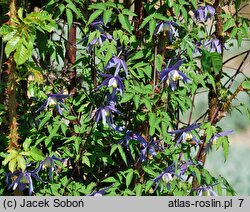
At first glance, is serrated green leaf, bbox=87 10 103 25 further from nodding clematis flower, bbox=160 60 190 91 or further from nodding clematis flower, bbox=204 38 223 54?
nodding clematis flower, bbox=204 38 223 54

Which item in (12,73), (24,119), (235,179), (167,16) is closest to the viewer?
(12,73)

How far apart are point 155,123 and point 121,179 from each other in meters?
0.39

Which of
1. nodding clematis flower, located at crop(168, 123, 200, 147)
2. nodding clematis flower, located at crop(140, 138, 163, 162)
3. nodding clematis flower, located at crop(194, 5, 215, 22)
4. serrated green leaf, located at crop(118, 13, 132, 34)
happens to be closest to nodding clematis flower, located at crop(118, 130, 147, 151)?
nodding clematis flower, located at crop(140, 138, 163, 162)

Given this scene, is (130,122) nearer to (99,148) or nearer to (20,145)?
(99,148)

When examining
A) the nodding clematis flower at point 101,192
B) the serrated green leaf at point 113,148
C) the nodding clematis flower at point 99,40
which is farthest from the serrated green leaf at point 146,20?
the nodding clematis flower at point 101,192

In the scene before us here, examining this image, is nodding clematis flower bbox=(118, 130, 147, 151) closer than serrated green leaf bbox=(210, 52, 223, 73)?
No

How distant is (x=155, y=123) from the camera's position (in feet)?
9.20

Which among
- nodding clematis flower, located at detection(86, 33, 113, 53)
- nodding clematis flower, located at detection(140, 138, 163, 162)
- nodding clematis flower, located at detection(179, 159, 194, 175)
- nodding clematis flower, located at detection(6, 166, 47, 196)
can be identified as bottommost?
nodding clematis flower, located at detection(6, 166, 47, 196)

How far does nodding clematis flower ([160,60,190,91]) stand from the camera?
2805 millimetres

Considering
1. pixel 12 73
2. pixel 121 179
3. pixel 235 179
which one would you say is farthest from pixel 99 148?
pixel 235 179

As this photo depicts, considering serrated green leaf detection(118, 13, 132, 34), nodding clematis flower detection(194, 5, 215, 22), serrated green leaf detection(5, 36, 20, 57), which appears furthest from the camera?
nodding clematis flower detection(194, 5, 215, 22)

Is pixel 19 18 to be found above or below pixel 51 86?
above

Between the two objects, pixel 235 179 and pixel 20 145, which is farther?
pixel 235 179

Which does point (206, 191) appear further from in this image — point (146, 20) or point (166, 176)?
point (146, 20)
